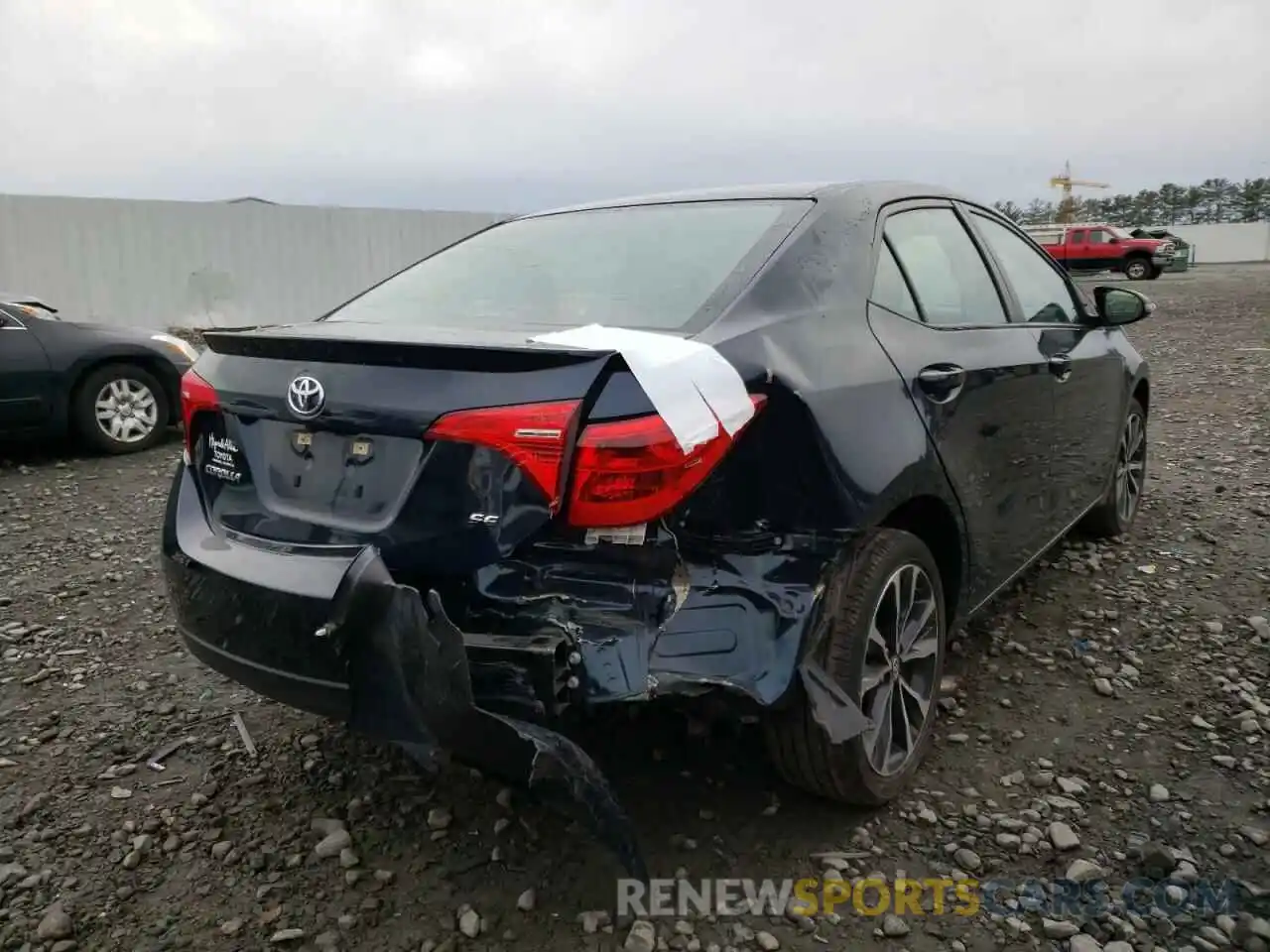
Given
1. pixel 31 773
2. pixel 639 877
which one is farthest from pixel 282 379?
pixel 31 773

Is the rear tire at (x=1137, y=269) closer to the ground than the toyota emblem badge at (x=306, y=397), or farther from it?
closer to the ground

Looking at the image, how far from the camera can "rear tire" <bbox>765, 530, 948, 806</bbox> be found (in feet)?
7.14

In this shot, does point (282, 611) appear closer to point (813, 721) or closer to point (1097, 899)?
point (813, 721)

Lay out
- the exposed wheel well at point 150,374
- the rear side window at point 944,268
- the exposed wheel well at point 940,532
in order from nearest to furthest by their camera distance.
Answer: the exposed wheel well at point 940,532 → the rear side window at point 944,268 → the exposed wheel well at point 150,374

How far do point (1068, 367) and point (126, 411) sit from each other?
251 inches

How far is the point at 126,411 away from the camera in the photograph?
7.10 metres

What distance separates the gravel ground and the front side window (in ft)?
3.77

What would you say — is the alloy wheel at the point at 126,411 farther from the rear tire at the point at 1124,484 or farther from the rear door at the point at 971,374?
the rear tire at the point at 1124,484

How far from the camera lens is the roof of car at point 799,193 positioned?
9.09ft

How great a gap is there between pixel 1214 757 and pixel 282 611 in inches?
99.7

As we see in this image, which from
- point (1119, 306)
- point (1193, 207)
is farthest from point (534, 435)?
point (1193, 207)

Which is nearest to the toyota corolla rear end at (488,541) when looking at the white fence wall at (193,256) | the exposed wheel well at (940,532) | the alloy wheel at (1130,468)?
the exposed wheel well at (940,532)

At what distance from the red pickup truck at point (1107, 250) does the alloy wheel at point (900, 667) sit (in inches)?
1251

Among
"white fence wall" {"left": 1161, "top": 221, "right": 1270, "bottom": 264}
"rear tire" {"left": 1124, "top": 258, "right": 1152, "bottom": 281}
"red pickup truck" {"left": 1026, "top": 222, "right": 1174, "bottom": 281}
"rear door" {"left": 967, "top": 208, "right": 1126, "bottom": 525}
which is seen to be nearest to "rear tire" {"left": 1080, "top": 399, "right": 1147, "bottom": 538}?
"rear door" {"left": 967, "top": 208, "right": 1126, "bottom": 525}
